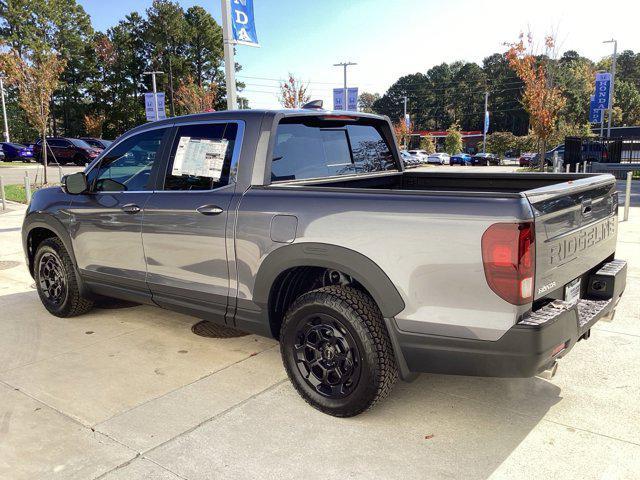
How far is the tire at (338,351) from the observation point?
9.27 feet

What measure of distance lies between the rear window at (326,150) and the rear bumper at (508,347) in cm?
139

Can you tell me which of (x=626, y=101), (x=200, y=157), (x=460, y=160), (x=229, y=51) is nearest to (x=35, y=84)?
(x=229, y=51)

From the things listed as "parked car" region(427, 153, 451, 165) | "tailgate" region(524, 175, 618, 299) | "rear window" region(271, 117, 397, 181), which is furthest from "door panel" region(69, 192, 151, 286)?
"parked car" region(427, 153, 451, 165)

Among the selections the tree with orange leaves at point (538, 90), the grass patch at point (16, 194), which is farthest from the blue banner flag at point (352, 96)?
the grass patch at point (16, 194)

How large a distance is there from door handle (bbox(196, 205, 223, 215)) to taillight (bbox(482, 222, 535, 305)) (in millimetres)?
1741

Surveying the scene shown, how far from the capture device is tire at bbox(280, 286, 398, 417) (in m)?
2.83

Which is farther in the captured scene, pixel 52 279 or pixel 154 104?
pixel 154 104

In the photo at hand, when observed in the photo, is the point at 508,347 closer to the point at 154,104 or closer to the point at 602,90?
the point at 602,90

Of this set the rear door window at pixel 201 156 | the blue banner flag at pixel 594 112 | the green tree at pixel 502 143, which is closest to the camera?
the rear door window at pixel 201 156

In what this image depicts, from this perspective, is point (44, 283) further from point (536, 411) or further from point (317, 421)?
point (536, 411)

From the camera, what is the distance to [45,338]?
445 centimetres

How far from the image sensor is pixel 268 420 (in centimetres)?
306

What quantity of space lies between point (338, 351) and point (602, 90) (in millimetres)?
27740

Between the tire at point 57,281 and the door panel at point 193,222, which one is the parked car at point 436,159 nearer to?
the tire at point 57,281
